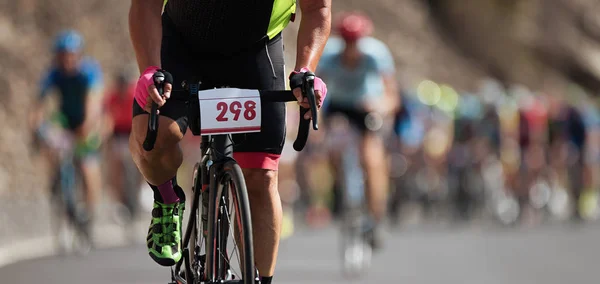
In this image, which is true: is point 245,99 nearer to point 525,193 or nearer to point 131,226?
point 131,226

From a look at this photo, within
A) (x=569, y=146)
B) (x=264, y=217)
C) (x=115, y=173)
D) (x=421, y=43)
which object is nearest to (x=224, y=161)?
(x=264, y=217)

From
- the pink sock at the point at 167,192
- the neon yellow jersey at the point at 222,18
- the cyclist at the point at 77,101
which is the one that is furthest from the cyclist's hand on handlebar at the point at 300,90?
the cyclist at the point at 77,101

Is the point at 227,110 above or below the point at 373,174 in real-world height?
above

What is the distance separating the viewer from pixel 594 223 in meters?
19.4

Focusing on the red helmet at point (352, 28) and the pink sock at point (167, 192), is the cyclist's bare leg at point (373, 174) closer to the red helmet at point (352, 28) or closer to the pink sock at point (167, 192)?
the red helmet at point (352, 28)

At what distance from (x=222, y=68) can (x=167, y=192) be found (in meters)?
0.57

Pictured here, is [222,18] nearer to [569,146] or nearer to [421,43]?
[569,146]

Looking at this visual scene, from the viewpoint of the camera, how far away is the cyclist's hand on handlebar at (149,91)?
16.3 ft

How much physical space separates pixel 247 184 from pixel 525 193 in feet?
49.9

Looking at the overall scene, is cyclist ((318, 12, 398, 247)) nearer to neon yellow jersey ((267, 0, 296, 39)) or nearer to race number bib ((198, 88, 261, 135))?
neon yellow jersey ((267, 0, 296, 39))

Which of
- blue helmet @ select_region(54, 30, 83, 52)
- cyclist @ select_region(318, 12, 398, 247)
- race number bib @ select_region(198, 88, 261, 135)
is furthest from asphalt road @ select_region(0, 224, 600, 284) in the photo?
race number bib @ select_region(198, 88, 261, 135)

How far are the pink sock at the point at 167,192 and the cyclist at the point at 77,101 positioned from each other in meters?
7.06

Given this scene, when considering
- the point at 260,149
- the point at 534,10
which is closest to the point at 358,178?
the point at 260,149

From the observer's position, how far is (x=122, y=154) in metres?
16.5
